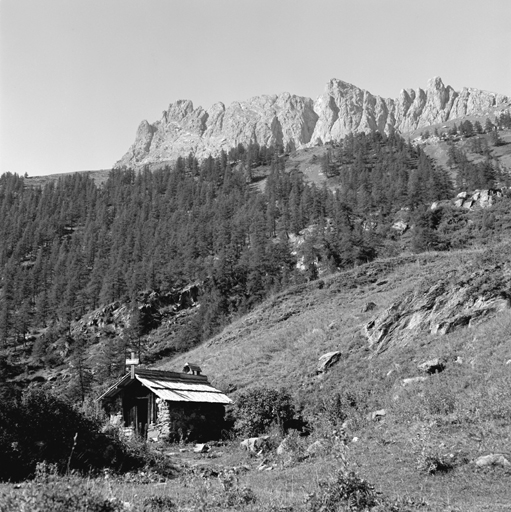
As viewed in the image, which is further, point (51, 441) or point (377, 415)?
point (377, 415)

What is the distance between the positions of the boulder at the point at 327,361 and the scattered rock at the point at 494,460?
21.9 meters

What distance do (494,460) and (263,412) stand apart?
640 inches

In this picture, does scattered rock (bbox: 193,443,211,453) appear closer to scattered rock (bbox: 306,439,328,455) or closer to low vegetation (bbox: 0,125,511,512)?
low vegetation (bbox: 0,125,511,512)

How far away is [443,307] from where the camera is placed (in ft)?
108

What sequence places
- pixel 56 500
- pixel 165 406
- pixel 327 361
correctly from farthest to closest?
pixel 327 361, pixel 165 406, pixel 56 500

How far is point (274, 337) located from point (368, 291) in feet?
47.1

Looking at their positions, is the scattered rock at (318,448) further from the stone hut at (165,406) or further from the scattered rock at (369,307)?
the scattered rock at (369,307)

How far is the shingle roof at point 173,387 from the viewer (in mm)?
30578

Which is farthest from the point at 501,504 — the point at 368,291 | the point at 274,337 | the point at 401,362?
the point at 368,291

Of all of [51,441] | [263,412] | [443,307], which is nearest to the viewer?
[51,441]

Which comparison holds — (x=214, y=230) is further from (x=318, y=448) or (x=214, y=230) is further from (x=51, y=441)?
(x=318, y=448)

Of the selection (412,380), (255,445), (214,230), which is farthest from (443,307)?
(214,230)

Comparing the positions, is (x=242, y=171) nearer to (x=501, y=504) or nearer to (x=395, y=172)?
(x=395, y=172)

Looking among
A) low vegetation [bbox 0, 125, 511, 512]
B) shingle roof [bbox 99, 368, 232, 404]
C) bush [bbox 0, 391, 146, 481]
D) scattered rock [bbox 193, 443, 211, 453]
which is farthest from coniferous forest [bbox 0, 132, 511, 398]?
bush [bbox 0, 391, 146, 481]
